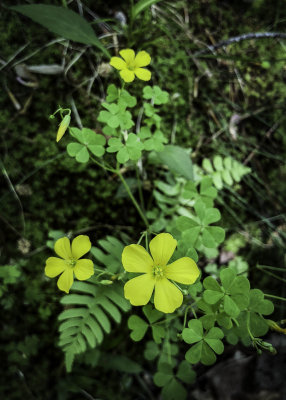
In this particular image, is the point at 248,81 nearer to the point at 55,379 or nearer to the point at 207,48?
the point at 207,48

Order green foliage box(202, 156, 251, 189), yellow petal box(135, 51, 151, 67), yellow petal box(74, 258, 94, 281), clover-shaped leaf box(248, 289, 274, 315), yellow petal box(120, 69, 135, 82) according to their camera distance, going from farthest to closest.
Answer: green foliage box(202, 156, 251, 189), yellow petal box(135, 51, 151, 67), yellow petal box(120, 69, 135, 82), clover-shaped leaf box(248, 289, 274, 315), yellow petal box(74, 258, 94, 281)

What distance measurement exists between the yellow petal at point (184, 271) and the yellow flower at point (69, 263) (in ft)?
1.12

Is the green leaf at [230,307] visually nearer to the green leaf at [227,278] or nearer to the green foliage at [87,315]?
the green leaf at [227,278]

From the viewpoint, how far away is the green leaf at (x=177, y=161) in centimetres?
203

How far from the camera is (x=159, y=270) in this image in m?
1.24

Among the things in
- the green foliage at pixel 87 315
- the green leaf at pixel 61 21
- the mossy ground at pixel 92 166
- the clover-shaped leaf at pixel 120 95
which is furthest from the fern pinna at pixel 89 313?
the green leaf at pixel 61 21

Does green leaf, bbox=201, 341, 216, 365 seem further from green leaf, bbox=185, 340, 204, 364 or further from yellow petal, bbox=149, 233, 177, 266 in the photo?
yellow petal, bbox=149, 233, 177, 266

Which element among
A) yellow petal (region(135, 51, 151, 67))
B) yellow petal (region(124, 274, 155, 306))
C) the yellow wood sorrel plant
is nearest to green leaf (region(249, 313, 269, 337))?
the yellow wood sorrel plant

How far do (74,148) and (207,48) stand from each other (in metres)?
1.67

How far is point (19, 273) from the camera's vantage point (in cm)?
205

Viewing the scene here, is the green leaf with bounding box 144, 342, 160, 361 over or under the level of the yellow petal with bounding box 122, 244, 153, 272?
under

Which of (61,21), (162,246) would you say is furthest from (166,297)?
(61,21)

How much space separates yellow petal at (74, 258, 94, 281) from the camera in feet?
4.09

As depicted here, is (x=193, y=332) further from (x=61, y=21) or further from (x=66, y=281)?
(x=61, y=21)
